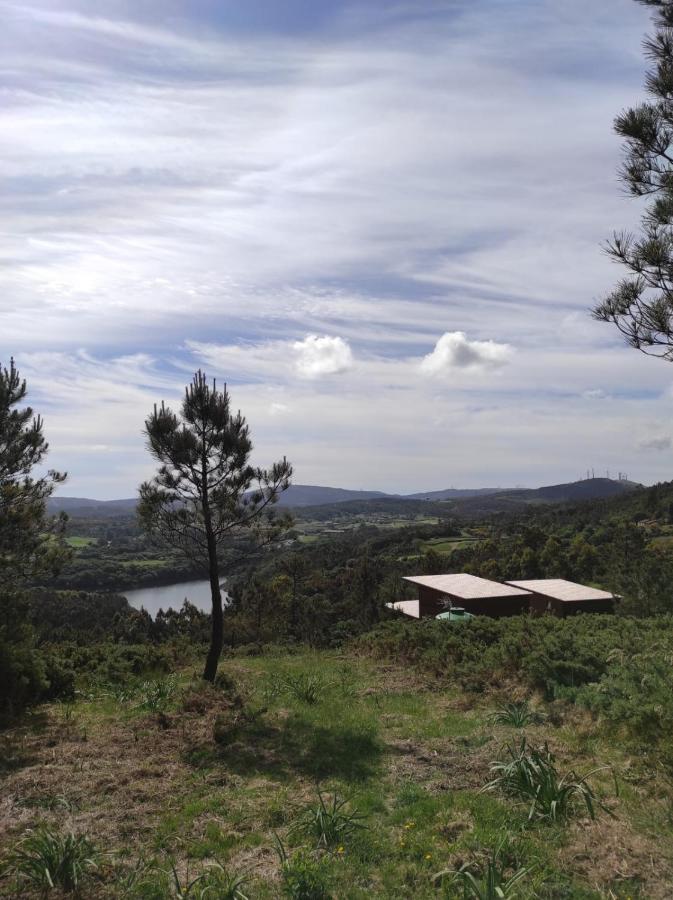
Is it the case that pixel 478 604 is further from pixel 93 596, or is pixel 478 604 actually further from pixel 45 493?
pixel 93 596

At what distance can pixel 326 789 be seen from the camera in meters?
6.23

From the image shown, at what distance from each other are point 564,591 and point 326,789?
21.9 m

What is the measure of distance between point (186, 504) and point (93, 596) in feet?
210

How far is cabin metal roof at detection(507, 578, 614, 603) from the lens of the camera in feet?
78.6

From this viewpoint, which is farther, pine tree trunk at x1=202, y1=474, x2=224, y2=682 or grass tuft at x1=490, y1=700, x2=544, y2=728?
pine tree trunk at x1=202, y1=474, x2=224, y2=682

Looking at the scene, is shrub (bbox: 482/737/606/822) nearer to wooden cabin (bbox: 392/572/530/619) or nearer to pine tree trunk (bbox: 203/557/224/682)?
pine tree trunk (bbox: 203/557/224/682)

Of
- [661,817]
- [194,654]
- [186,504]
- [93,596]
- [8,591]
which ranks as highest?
[186,504]

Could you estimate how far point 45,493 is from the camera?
1181 centimetres

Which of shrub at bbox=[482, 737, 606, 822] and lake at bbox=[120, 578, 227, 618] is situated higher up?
shrub at bbox=[482, 737, 606, 822]

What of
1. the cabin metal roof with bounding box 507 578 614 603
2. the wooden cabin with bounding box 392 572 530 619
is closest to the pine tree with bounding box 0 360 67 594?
the wooden cabin with bounding box 392 572 530 619

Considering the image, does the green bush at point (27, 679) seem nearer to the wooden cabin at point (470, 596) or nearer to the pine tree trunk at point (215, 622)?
the pine tree trunk at point (215, 622)

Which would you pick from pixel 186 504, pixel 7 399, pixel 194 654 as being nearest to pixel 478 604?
pixel 194 654

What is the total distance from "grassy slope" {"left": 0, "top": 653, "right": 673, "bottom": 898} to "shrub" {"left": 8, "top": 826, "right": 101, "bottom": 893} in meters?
0.12

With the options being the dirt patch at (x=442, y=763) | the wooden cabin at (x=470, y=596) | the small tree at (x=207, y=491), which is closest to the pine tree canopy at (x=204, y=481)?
the small tree at (x=207, y=491)
